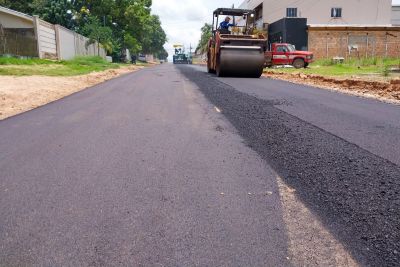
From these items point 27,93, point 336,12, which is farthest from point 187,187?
point 336,12

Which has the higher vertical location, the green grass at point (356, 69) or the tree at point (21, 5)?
the tree at point (21, 5)

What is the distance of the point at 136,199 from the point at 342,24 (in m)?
45.5

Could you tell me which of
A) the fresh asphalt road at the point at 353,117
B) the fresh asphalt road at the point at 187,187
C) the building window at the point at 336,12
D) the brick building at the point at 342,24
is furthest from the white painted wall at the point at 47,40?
the building window at the point at 336,12

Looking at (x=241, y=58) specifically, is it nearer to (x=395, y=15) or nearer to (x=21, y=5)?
(x=21, y=5)

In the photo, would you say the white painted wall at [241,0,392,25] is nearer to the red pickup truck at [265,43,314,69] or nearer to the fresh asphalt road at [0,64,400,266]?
the red pickup truck at [265,43,314,69]

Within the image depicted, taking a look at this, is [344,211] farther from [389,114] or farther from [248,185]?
[389,114]

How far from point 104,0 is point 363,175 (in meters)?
43.2

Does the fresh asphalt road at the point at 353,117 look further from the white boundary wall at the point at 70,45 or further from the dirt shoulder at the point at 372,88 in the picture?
the white boundary wall at the point at 70,45

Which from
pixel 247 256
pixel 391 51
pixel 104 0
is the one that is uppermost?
pixel 104 0

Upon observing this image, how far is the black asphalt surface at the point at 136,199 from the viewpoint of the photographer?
8.07 feet

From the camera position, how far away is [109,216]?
2957 mm

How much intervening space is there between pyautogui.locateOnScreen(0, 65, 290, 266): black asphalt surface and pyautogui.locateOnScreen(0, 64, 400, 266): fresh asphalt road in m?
0.01

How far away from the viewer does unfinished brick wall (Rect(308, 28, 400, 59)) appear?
37.1 m

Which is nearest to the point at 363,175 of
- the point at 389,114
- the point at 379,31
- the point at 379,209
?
the point at 379,209
